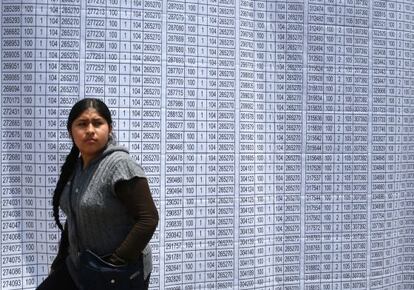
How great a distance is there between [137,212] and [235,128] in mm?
1114

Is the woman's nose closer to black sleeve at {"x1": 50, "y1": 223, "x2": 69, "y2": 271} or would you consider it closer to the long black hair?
the long black hair

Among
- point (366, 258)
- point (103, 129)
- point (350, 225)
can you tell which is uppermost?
point (103, 129)

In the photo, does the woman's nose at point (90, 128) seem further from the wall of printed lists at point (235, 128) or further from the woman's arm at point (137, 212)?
the wall of printed lists at point (235, 128)

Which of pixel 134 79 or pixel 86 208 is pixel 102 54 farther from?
pixel 86 208

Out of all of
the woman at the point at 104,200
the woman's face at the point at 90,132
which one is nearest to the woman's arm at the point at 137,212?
the woman at the point at 104,200

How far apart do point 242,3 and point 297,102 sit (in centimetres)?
60

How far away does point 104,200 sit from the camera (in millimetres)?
1510

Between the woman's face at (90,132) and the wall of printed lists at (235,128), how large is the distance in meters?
0.74

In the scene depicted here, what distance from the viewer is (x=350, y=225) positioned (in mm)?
2674

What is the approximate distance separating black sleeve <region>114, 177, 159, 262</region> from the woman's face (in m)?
0.17

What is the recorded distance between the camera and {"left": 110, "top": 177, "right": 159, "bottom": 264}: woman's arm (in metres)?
1.49

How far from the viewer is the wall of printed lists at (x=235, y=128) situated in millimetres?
2291

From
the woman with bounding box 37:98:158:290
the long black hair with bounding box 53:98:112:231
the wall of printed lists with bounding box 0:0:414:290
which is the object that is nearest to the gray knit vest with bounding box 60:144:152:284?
the woman with bounding box 37:98:158:290

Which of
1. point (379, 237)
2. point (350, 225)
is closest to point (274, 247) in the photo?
point (350, 225)
